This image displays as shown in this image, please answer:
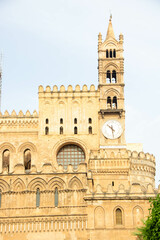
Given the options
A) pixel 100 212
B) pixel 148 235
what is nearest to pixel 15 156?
pixel 100 212

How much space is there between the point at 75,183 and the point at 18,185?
5219 mm

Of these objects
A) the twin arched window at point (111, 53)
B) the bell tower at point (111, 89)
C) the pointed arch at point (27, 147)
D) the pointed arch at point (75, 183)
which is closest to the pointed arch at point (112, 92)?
the bell tower at point (111, 89)

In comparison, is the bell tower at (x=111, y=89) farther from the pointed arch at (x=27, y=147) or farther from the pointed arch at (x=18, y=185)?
the pointed arch at (x=18, y=185)

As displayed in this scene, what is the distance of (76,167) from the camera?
190 ft

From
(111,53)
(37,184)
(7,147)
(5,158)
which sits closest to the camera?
→ (37,184)

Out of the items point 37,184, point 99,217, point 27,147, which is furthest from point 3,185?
point 27,147

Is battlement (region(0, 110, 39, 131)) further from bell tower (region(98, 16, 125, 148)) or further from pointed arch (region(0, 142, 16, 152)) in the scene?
bell tower (region(98, 16, 125, 148))

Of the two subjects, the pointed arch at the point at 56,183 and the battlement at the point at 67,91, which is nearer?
the pointed arch at the point at 56,183

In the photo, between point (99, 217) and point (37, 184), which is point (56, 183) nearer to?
point (37, 184)

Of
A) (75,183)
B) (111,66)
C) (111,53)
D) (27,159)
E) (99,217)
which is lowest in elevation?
(99,217)

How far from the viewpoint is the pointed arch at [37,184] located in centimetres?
4809

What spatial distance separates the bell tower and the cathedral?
108mm

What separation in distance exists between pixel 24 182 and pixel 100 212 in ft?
26.1

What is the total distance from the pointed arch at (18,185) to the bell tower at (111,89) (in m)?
11.9
